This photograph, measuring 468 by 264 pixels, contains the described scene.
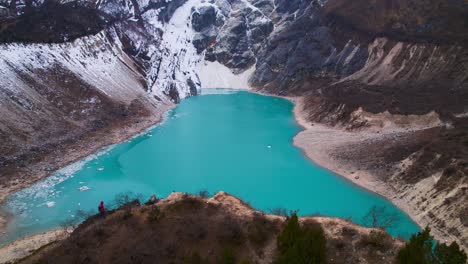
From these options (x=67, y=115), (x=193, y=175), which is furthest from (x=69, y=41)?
(x=193, y=175)

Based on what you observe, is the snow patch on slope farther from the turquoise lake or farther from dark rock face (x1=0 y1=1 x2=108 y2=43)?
the turquoise lake

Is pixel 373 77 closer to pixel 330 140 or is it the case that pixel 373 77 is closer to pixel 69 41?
pixel 330 140

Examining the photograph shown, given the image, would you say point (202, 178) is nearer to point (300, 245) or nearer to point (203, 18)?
point (300, 245)

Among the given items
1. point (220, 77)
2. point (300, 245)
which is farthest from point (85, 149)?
point (220, 77)

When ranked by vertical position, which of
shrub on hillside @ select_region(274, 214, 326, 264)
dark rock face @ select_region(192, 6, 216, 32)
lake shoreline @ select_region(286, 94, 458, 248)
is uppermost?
dark rock face @ select_region(192, 6, 216, 32)

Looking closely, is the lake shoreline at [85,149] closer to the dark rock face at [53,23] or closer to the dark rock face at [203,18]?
the dark rock face at [53,23]

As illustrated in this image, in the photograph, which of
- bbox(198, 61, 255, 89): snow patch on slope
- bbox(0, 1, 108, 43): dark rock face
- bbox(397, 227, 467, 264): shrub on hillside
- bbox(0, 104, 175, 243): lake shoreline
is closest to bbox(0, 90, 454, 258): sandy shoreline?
bbox(0, 104, 175, 243): lake shoreline

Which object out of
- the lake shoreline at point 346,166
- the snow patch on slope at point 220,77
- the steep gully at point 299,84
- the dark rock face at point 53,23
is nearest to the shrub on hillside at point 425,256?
the steep gully at point 299,84
